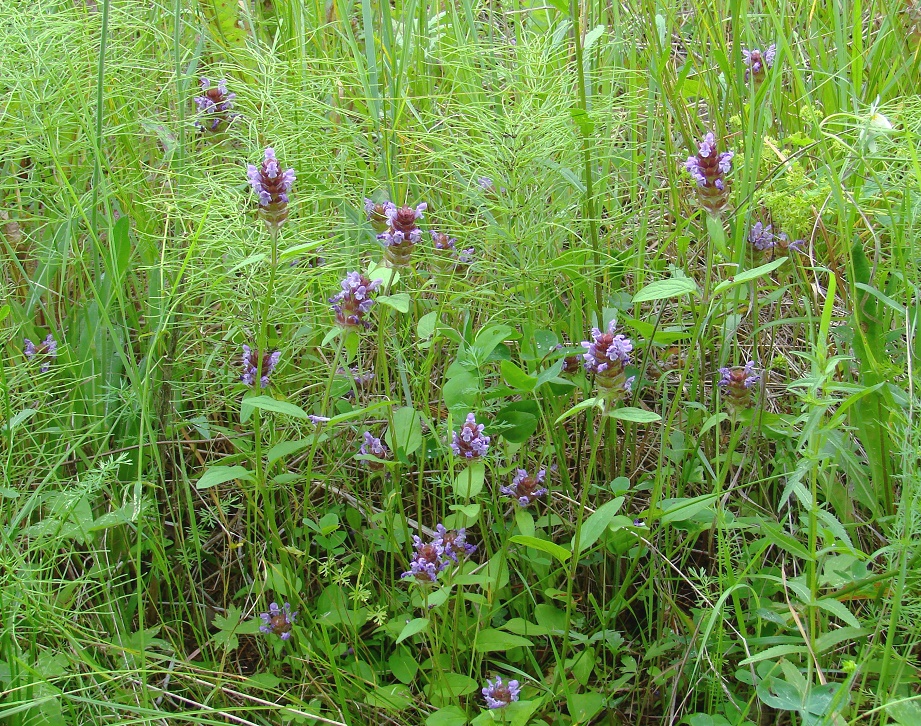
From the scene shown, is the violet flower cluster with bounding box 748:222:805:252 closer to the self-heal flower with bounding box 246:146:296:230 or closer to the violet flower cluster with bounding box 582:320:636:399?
the violet flower cluster with bounding box 582:320:636:399

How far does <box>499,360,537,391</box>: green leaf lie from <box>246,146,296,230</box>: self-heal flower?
0.37m

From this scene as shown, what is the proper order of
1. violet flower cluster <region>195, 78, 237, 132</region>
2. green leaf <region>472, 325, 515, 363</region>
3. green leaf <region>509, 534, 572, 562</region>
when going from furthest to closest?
violet flower cluster <region>195, 78, 237, 132</region> → green leaf <region>472, 325, 515, 363</region> → green leaf <region>509, 534, 572, 562</region>

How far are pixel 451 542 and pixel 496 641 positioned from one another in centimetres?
15

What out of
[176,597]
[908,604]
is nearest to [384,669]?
[176,597]

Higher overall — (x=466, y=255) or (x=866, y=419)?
(x=466, y=255)

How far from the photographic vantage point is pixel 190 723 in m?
1.28

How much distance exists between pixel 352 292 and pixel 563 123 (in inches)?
19.5

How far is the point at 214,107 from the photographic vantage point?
5.63ft

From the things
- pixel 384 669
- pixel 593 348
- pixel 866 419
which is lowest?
pixel 384 669

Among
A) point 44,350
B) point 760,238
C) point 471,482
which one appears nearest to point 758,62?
point 760,238

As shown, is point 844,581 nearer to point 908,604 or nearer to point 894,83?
point 908,604

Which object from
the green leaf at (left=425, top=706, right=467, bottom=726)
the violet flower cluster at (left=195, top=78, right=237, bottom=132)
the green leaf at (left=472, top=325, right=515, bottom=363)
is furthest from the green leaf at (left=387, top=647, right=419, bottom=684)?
the violet flower cluster at (left=195, top=78, right=237, bottom=132)

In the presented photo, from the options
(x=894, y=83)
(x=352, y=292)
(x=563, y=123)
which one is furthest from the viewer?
(x=894, y=83)

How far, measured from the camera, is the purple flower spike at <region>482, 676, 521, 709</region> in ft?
3.88
